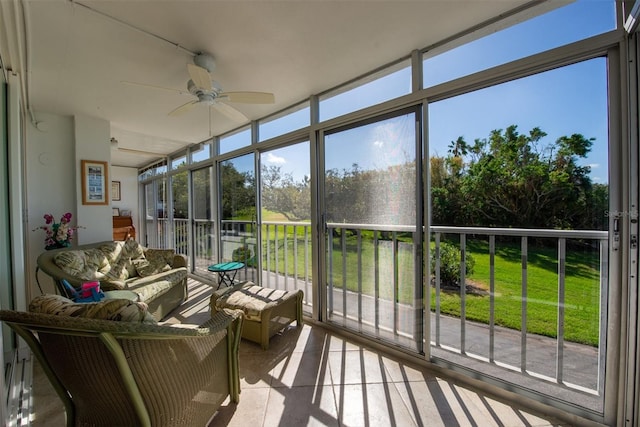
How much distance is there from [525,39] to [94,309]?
274 cm

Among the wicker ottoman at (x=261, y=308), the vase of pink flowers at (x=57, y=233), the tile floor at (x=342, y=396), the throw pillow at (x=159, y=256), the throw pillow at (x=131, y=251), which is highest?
the vase of pink flowers at (x=57, y=233)

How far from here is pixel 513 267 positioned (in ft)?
6.34

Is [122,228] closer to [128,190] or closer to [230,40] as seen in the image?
[128,190]

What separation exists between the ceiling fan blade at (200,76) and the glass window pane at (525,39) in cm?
164

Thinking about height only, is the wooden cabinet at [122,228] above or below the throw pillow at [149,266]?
above

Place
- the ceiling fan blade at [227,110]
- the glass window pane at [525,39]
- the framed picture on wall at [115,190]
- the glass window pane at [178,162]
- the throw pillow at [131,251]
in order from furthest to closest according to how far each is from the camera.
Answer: the framed picture on wall at [115,190]
the glass window pane at [178,162]
the throw pillow at [131,251]
the ceiling fan blade at [227,110]
the glass window pane at [525,39]

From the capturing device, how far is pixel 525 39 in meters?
1.59

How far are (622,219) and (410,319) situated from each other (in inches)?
57.2

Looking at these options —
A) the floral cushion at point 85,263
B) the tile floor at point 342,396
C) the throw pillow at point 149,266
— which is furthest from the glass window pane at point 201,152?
the tile floor at point 342,396

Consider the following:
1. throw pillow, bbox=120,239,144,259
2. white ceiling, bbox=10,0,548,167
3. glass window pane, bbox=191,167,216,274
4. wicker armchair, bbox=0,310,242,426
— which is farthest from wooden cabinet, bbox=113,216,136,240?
wicker armchair, bbox=0,310,242,426

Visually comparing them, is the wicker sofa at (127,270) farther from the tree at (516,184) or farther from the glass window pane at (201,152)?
the tree at (516,184)

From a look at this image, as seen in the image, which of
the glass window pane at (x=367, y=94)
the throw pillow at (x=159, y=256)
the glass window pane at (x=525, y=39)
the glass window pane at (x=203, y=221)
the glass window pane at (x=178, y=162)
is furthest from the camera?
the glass window pane at (x=178, y=162)

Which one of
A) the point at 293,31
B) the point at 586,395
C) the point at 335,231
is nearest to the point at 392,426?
the point at 586,395

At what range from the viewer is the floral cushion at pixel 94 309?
1.00 m
